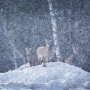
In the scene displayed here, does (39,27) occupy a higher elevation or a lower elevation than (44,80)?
higher

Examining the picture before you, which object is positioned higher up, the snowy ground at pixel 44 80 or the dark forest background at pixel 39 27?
the dark forest background at pixel 39 27

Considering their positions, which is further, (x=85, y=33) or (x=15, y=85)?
(x=85, y=33)

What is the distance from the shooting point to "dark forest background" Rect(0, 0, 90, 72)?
13.8 ft

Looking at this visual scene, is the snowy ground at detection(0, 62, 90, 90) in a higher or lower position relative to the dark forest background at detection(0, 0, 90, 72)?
lower

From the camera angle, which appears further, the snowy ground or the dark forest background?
the dark forest background

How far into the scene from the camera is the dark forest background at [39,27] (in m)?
4.21

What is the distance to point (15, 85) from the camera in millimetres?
2639

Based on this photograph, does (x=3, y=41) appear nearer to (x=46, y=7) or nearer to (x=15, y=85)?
(x=46, y=7)

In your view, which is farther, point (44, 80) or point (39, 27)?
point (39, 27)

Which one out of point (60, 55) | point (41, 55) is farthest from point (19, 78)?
point (60, 55)

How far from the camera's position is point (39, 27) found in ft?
15.9

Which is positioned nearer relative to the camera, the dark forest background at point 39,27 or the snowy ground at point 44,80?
the snowy ground at point 44,80

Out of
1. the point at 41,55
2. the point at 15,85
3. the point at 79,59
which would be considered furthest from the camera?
the point at 79,59

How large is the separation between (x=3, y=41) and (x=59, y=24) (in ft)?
6.67
